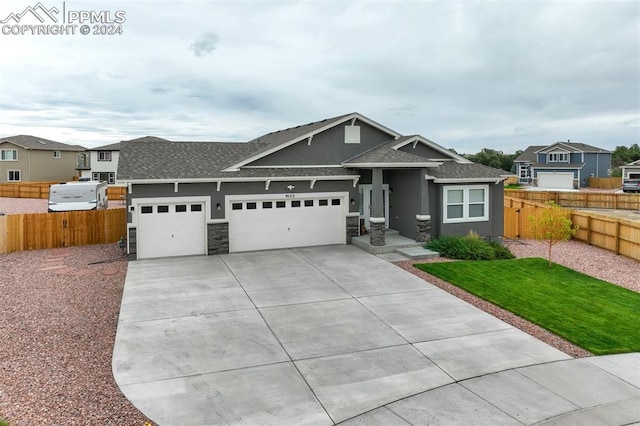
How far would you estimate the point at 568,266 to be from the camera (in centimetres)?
1628

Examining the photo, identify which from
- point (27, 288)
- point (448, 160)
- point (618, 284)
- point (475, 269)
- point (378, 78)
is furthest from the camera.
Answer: point (378, 78)

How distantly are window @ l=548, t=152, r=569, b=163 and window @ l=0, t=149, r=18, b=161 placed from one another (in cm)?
6757

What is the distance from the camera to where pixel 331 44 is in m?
20.8

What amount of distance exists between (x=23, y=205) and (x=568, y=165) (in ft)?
203

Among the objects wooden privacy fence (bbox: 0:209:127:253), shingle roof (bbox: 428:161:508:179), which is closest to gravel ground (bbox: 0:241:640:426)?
wooden privacy fence (bbox: 0:209:127:253)

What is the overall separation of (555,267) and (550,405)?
1073 cm

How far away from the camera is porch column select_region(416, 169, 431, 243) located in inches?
723

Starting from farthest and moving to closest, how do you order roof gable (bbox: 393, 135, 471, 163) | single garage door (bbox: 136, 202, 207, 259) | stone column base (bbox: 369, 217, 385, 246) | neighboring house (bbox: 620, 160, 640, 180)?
neighboring house (bbox: 620, 160, 640, 180) < roof gable (bbox: 393, 135, 471, 163) < stone column base (bbox: 369, 217, 385, 246) < single garage door (bbox: 136, 202, 207, 259)

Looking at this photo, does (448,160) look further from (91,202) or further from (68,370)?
(91,202)

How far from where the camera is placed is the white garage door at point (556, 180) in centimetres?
5641

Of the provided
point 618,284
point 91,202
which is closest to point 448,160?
point 618,284

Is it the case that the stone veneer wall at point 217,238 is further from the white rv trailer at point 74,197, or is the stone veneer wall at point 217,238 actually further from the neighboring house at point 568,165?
the neighboring house at point 568,165

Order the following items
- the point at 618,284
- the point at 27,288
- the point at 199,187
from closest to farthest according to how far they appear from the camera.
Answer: the point at 27,288
the point at 618,284
the point at 199,187

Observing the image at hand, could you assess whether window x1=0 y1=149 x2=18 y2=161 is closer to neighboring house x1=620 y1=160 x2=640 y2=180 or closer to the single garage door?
the single garage door
